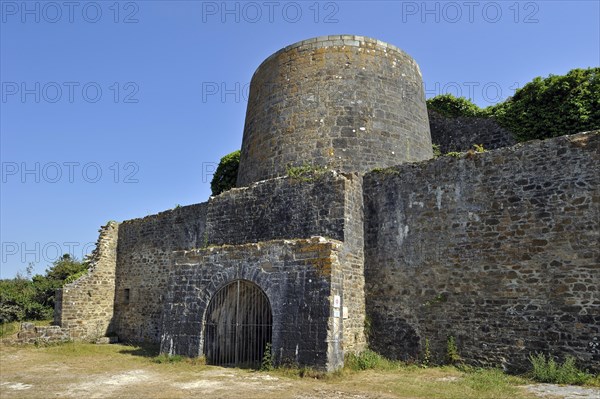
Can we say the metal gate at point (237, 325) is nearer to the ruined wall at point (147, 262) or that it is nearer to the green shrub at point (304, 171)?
the green shrub at point (304, 171)

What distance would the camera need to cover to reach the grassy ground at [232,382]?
789 cm

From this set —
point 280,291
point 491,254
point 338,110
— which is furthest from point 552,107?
point 280,291

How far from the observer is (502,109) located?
1509 cm

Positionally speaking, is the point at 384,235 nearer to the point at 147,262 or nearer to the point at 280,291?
the point at 280,291

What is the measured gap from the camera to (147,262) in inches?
711

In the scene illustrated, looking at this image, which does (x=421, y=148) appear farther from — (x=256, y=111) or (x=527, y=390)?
(x=527, y=390)

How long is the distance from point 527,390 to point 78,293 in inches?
599

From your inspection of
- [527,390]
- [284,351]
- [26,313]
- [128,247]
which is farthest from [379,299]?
[26,313]

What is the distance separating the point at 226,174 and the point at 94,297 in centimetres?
726

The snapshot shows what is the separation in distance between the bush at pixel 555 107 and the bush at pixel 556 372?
7.21m

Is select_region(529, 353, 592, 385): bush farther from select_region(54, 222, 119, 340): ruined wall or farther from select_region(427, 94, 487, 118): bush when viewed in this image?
select_region(54, 222, 119, 340): ruined wall

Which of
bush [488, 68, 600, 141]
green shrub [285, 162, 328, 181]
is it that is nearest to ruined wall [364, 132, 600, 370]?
green shrub [285, 162, 328, 181]

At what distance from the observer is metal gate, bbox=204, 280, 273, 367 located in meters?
11.2

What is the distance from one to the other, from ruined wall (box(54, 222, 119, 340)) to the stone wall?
12.8 meters
